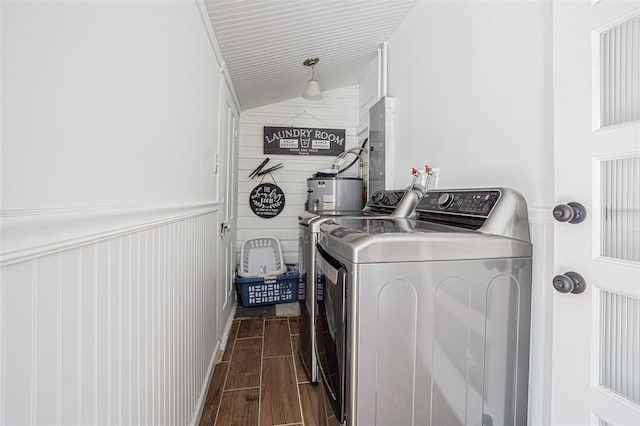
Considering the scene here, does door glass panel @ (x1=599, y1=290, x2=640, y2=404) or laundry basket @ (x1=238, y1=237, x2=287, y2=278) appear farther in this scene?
laundry basket @ (x1=238, y1=237, x2=287, y2=278)

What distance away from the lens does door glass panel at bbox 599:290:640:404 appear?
725 mm

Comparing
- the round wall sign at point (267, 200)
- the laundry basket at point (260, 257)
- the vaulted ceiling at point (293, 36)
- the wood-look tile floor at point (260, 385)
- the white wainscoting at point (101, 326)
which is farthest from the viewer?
the round wall sign at point (267, 200)

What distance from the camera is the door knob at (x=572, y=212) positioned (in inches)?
32.0

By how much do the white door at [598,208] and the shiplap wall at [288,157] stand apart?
284cm

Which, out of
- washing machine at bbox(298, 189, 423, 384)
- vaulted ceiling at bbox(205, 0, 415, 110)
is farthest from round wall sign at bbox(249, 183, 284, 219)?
washing machine at bbox(298, 189, 423, 384)

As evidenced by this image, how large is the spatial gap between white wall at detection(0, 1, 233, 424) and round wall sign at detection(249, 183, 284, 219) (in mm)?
2233

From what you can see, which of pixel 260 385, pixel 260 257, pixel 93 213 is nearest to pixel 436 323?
pixel 93 213

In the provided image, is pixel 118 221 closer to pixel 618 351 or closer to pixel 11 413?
pixel 11 413

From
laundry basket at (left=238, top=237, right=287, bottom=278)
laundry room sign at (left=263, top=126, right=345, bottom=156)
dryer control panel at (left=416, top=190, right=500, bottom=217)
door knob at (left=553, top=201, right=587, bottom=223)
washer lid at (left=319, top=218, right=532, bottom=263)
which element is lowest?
laundry basket at (left=238, top=237, right=287, bottom=278)

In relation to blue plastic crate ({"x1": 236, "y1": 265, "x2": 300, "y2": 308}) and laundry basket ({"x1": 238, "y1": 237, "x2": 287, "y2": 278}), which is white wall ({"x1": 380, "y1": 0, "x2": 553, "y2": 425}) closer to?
blue plastic crate ({"x1": 236, "y1": 265, "x2": 300, "y2": 308})

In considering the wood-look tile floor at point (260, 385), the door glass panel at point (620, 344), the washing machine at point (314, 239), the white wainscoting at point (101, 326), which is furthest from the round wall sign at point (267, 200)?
the door glass panel at point (620, 344)

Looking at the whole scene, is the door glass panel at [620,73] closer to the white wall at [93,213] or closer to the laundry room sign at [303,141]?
the white wall at [93,213]

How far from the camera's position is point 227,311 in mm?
2721

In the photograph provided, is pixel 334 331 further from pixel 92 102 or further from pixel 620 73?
pixel 620 73
